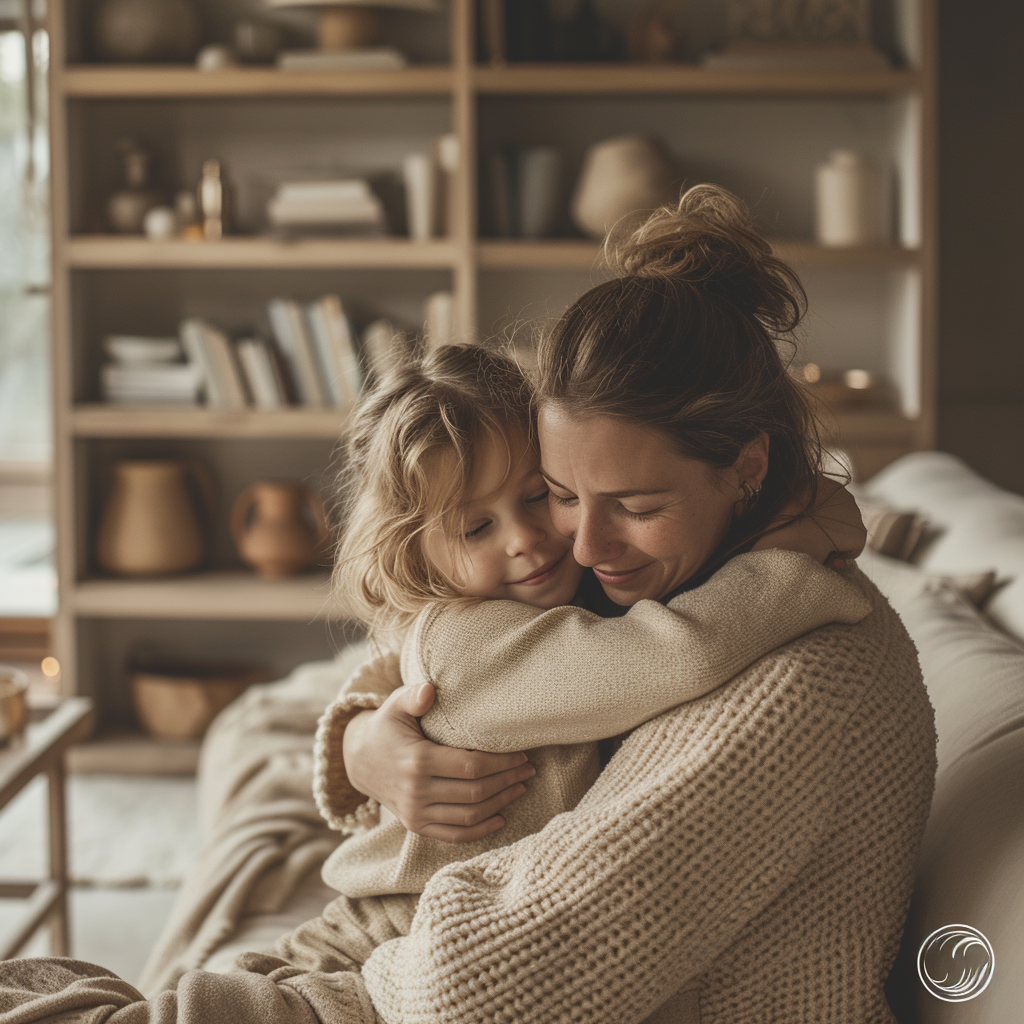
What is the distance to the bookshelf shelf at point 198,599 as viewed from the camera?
3.08 m

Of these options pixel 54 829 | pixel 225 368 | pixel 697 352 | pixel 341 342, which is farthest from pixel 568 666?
pixel 225 368

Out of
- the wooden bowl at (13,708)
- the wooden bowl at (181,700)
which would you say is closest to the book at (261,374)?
the wooden bowl at (181,700)

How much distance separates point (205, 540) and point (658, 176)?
5.20 feet

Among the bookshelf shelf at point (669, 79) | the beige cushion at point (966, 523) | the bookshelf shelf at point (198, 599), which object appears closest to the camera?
the beige cushion at point (966, 523)

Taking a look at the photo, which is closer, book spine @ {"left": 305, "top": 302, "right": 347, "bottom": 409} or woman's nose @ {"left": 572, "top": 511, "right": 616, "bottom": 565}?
woman's nose @ {"left": 572, "top": 511, "right": 616, "bottom": 565}

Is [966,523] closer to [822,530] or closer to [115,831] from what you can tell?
[822,530]

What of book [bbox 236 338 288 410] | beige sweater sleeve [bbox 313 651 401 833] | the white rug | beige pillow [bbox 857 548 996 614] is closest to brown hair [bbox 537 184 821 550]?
beige sweater sleeve [bbox 313 651 401 833]

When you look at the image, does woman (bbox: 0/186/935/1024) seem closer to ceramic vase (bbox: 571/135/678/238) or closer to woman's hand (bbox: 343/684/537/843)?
woman's hand (bbox: 343/684/537/843)

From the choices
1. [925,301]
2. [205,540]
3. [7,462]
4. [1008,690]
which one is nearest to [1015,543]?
[1008,690]

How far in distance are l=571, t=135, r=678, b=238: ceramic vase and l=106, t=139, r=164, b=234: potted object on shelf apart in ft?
3.80

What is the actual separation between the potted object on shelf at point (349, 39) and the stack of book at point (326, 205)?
0.29 metres

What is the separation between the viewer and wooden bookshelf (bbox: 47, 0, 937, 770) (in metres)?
2.93

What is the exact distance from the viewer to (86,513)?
324 cm

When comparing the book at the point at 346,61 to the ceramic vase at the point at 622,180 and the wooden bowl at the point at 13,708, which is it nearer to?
the ceramic vase at the point at 622,180
